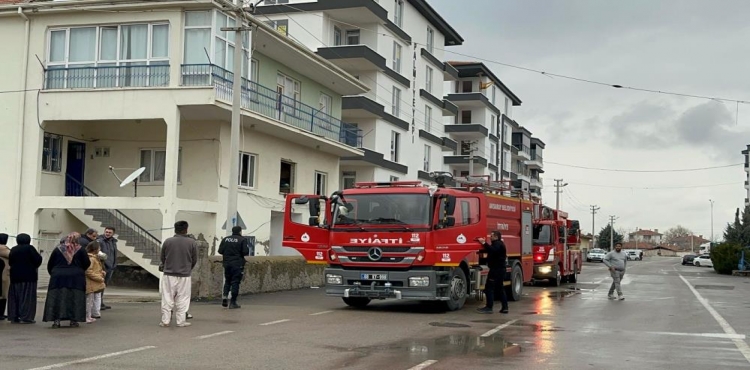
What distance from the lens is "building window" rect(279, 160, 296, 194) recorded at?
3016 centimetres

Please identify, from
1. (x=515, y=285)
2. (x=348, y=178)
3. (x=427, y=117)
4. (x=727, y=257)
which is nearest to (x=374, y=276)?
(x=515, y=285)

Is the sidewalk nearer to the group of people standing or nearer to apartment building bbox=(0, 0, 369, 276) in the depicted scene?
apartment building bbox=(0, 0, 369, 276)

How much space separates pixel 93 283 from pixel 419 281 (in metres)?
6.51

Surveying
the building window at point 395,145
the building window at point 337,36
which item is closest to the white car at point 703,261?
the building window at point 395,145

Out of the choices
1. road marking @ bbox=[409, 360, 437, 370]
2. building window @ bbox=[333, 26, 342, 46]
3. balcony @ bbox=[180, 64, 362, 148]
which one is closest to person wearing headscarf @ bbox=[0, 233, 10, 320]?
road marking @ bbox=[409, 360, 437, 370]

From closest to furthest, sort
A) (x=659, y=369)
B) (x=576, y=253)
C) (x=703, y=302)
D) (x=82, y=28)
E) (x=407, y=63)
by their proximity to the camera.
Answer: (x=659, y=369), (x=703, y=302), (x=82, y=28), (x=576, y=253), (x=407, y=63)

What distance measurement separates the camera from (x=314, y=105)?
33.1 meters

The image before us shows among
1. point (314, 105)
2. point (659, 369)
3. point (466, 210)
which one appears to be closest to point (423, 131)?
point (314, 105)

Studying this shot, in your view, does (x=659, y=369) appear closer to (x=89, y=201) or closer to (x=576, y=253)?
(x=89, y=201)

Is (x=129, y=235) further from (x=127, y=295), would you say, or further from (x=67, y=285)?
(x=67, y=285)

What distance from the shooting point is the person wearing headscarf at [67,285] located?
1288cm

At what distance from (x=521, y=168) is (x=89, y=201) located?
234 ft

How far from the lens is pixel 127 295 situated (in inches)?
802

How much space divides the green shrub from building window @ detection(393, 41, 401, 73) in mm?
24698
